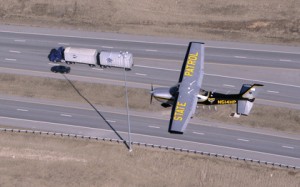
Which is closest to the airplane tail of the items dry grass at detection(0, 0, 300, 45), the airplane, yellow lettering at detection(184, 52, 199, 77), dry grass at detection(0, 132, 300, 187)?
the airplane

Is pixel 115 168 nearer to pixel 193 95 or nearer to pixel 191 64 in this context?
pixel 193 95

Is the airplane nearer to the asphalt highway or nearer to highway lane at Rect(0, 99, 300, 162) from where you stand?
highway lane at Rect(0, 99, 300, 162)

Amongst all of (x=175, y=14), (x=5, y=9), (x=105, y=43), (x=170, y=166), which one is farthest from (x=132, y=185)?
(x=5, y=9)

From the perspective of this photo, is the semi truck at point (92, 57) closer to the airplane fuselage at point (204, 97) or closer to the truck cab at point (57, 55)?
the truck cab at point (57, 55)

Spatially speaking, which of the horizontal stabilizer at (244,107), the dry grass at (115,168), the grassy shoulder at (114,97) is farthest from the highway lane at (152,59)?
the dry grass at (115,168)

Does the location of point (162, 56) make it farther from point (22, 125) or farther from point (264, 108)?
point (22, 125)
